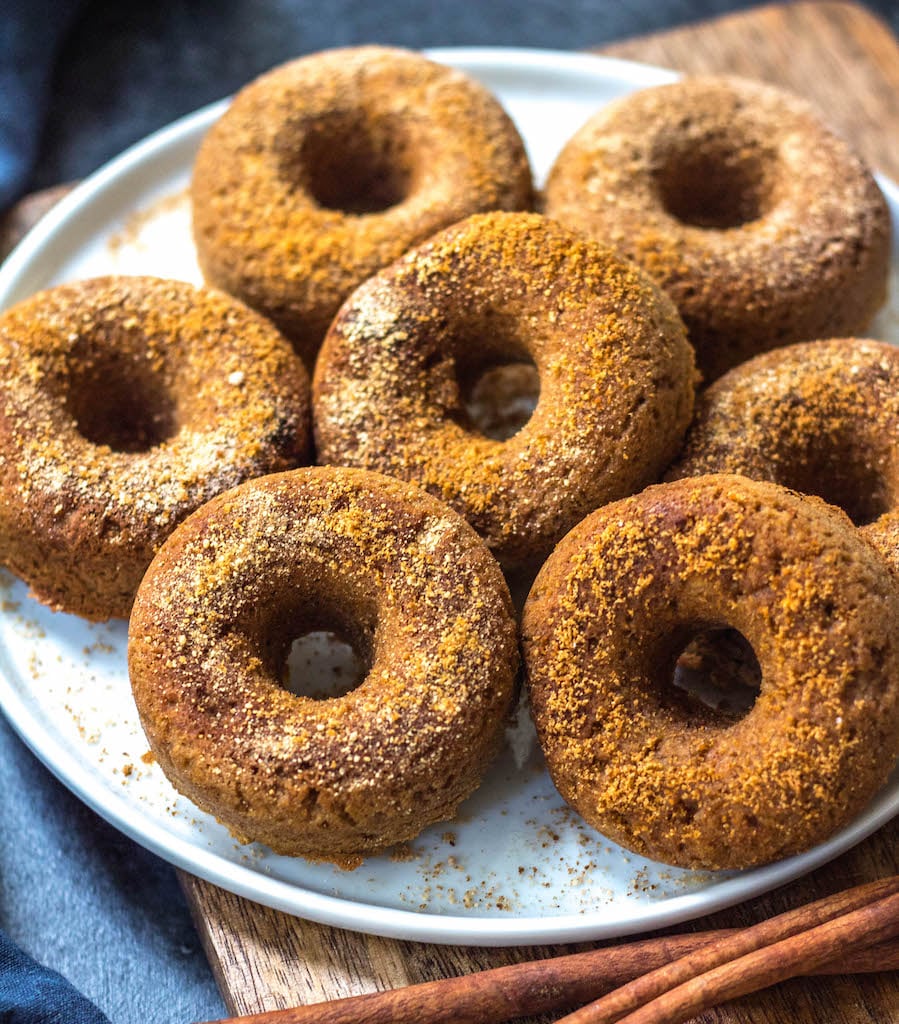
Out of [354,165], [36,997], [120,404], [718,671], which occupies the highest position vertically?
[354,165]

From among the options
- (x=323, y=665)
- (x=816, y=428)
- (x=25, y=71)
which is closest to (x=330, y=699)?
(x=323, y=665)

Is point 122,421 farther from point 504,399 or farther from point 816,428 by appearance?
point 816,428

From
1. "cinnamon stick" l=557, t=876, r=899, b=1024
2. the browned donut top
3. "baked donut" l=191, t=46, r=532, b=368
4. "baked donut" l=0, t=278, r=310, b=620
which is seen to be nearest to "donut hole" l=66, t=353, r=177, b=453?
"baked donut" l=0, t=278, r=310, b=620

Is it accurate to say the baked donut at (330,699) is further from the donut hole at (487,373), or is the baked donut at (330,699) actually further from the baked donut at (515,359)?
the donut hole at (487,373)

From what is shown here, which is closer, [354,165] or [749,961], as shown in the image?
[749,961]

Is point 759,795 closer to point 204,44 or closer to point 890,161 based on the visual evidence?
point 890,161

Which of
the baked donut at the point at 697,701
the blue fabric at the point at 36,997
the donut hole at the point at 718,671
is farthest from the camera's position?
the donut hole at the point at 718,671

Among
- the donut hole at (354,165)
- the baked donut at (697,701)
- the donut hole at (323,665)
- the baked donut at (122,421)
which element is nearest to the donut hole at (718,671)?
the baked donut at (697,701)

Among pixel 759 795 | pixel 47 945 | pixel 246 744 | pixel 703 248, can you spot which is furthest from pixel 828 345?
pixel 47 945
